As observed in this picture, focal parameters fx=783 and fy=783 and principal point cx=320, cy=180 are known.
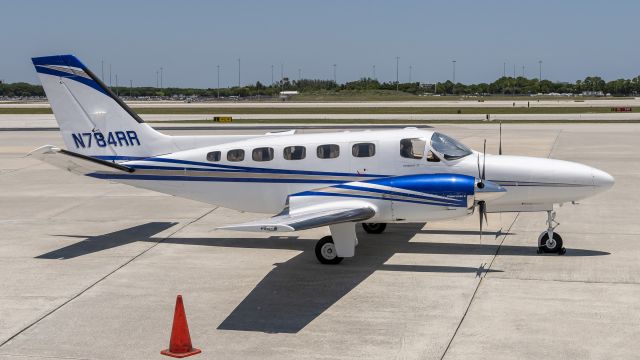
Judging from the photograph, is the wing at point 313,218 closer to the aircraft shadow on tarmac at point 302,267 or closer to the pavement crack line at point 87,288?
the aircraft shadow on tarmac at point 302,267

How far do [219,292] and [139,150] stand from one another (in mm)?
6215

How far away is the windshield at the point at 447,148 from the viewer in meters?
16.4

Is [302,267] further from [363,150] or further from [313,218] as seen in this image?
[363,150]

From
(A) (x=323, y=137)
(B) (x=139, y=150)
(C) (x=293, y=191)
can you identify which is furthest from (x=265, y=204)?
(B) (x=139, y=150)

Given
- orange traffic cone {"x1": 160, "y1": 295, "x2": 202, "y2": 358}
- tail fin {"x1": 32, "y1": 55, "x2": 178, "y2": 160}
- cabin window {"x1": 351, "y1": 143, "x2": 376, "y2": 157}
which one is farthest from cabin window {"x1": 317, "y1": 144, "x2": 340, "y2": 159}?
orange traffic cone {"x1": 160, "y1": 295, "x2": 202, "y2": 358}

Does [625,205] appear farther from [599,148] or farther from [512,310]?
[599,148]

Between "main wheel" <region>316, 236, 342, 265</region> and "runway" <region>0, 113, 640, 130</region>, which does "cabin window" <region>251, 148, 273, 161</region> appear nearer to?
"main wheel" <region>316, 236, 342, 265</region>

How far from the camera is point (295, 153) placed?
57.0 feet

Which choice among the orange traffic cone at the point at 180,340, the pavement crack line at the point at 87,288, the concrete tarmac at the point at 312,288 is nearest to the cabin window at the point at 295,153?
the concrete tarmac at the point at 312,288

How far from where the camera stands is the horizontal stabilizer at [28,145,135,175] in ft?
50.5

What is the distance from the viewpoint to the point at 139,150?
18.9 metres

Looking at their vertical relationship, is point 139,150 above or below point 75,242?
above

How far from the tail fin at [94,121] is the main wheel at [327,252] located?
5.01 metres

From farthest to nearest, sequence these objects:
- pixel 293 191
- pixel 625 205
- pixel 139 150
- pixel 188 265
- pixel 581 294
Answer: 1. pixel 625 205
2. pixel 139 150
3. pixel 293 191
4. pixel 188 265
5. pixel 581 294
